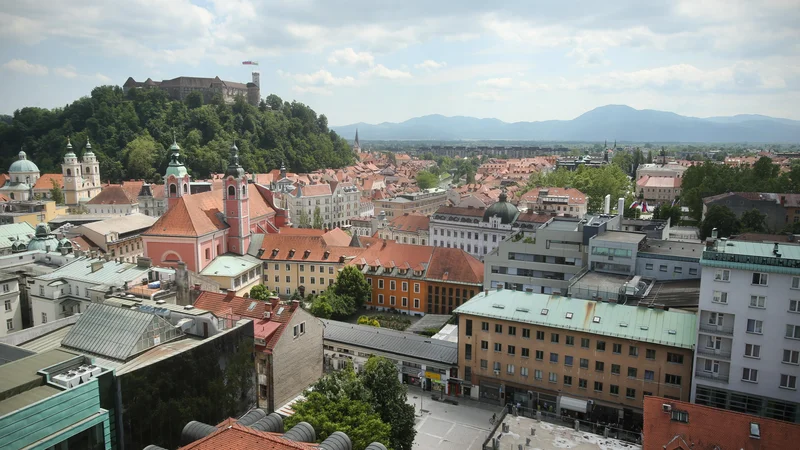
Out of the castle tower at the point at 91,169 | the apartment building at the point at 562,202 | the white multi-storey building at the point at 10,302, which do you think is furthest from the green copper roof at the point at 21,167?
the apartment building at the point at 562,202

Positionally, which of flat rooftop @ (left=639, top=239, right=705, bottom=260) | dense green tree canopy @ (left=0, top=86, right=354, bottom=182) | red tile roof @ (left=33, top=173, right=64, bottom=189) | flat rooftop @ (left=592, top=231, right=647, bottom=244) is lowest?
flat rooftop @ (left=639, top=239, right=705, bottom=260)

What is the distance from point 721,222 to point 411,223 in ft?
130

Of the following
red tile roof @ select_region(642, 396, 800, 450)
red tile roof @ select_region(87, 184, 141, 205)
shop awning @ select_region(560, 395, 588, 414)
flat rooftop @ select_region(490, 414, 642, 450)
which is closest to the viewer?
red tile roof @ select_region(642, 396, 800, 450)

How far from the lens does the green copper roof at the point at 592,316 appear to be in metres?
29.7

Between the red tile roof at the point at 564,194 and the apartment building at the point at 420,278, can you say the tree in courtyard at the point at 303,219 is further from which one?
the red tile roof at the point at 564,194

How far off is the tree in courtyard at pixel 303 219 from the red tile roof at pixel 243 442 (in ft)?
235

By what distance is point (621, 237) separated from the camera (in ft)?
143

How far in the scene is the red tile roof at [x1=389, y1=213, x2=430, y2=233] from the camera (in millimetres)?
77869

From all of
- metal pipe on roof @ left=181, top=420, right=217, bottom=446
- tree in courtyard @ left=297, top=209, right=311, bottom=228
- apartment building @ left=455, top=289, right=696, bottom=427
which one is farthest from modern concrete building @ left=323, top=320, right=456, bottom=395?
tree in courtyard @ left=297, top=209, right=311, bottom=228

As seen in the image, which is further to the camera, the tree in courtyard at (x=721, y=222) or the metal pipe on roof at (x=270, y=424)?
the tree in courtyard at (x=721, y=222)

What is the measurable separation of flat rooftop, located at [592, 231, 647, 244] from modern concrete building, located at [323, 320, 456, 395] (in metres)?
14.9

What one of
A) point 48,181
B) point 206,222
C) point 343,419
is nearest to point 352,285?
point 206,222

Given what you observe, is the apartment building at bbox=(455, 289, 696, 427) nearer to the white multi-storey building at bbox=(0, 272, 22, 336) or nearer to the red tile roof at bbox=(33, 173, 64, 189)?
the white multi-storey building at bbox=(0, 272, 22, 336)

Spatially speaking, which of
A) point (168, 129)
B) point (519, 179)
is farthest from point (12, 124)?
point (519, 179)
